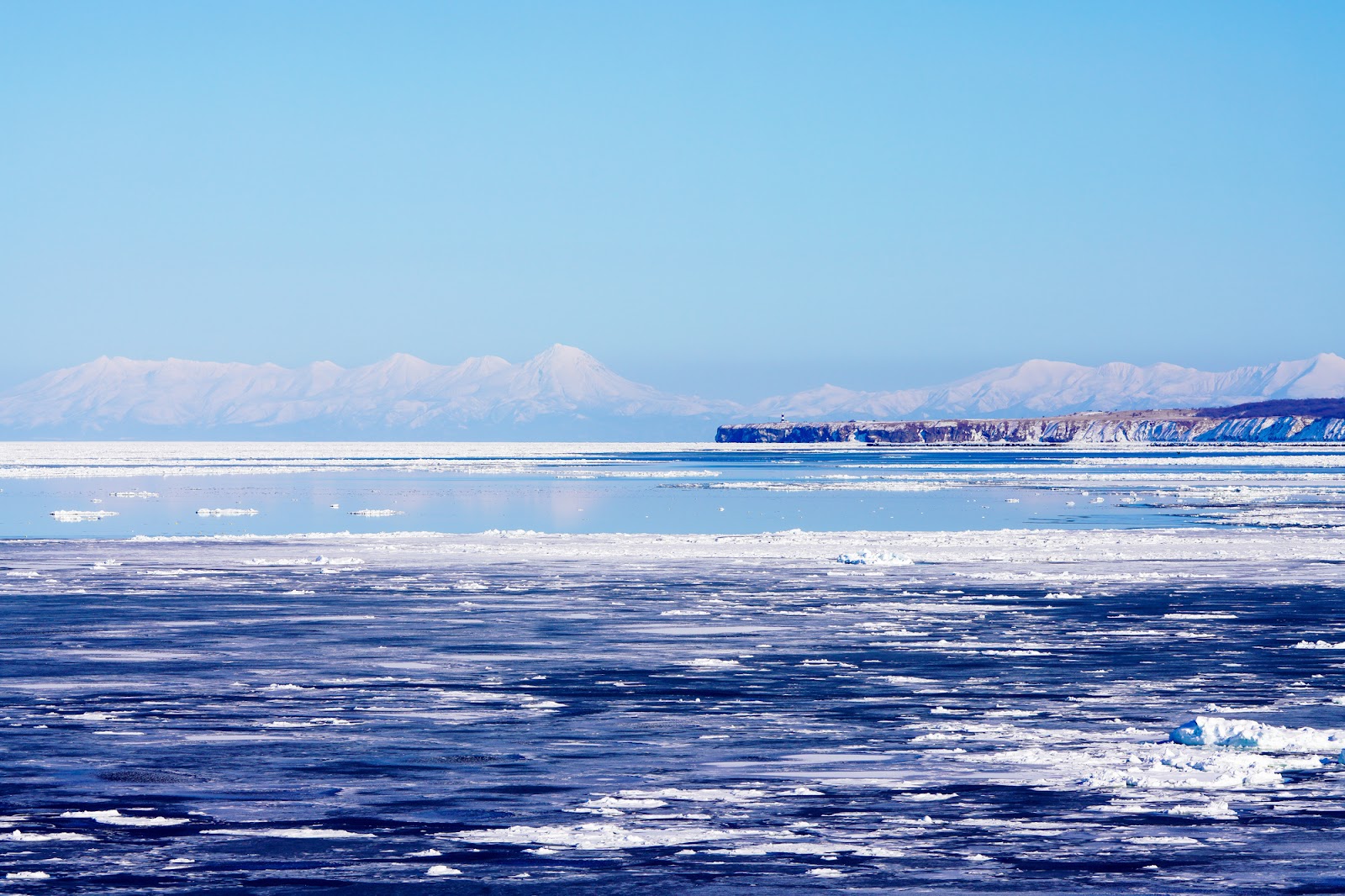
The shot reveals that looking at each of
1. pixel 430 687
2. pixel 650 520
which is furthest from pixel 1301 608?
pixel 650 520

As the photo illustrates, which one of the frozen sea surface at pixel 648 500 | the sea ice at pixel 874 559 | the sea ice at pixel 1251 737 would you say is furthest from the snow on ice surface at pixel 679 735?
the frozen sea surface at pixel 648 500

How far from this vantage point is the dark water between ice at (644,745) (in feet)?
22.9

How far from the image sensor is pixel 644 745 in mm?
9727

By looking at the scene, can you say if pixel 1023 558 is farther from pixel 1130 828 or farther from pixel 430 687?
pixel 1130 828

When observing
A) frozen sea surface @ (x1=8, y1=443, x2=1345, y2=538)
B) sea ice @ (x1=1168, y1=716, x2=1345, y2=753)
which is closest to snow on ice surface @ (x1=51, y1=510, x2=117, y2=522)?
frozen sea surface @ (x1=8, y1=443, x2=1345, y2=538)

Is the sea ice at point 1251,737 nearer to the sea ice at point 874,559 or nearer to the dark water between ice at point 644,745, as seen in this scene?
the dark water between ice at point 644,745

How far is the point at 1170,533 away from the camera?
30859 millimetres

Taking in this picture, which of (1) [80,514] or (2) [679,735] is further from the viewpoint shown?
(1) [80,514]

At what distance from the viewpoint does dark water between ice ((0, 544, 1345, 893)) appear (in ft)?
22.9

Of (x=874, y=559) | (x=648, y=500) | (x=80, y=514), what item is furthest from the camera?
(x=648, y=500)

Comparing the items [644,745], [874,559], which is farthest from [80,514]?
[644,745]

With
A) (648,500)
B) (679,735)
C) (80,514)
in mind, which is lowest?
(648,500)

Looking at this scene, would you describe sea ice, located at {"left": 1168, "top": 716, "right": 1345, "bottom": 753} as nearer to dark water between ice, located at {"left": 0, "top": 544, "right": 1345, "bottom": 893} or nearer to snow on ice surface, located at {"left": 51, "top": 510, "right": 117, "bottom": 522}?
dark water between ice, located at {"left": 0, "top": 544, "right": 1345, "bottom": 893}

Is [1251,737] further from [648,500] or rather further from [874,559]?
[648,500]
